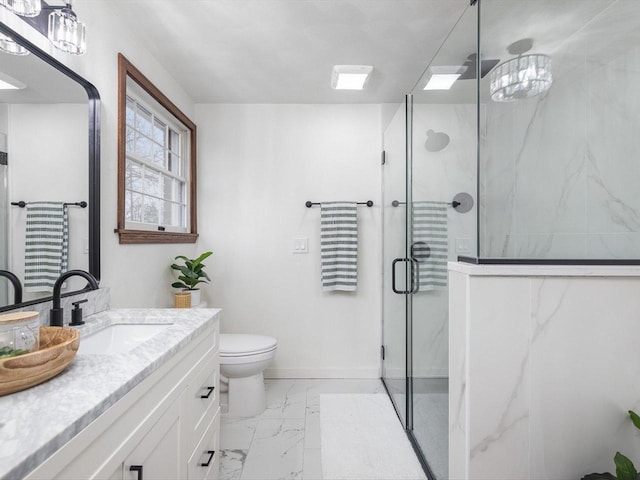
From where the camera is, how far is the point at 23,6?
40.3 inches

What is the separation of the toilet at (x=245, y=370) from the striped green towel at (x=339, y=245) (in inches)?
28.4

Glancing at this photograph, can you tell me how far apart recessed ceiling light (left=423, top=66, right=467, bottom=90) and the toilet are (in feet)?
5.75

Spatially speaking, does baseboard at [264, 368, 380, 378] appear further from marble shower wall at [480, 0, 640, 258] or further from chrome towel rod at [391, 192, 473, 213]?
marble shower wall at [480, 0, 640, 258]

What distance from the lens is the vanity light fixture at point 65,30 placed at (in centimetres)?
112

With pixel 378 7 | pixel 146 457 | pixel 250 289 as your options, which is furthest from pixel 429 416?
pixel 378 7

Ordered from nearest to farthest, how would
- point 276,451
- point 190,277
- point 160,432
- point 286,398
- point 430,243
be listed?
1. point 160,432
2. point 430,243
3. point 276,451
4. point 190,277
5. point 286,398

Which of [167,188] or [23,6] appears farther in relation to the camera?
[167,188]

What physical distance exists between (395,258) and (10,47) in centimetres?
209

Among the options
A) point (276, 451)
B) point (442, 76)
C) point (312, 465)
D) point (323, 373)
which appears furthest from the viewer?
point (323, 373)

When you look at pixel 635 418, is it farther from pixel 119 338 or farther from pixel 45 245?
pixel 45 245

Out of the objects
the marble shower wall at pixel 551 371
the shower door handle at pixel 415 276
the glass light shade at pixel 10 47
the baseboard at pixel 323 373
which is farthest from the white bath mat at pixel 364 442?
the glass light shade at pixel 10 47

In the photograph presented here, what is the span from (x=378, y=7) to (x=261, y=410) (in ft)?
7.89

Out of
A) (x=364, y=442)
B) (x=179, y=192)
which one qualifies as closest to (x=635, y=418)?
(x=364, y=442)

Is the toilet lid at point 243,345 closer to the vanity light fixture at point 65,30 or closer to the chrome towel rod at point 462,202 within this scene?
the chrome towel rod at point 462,202
